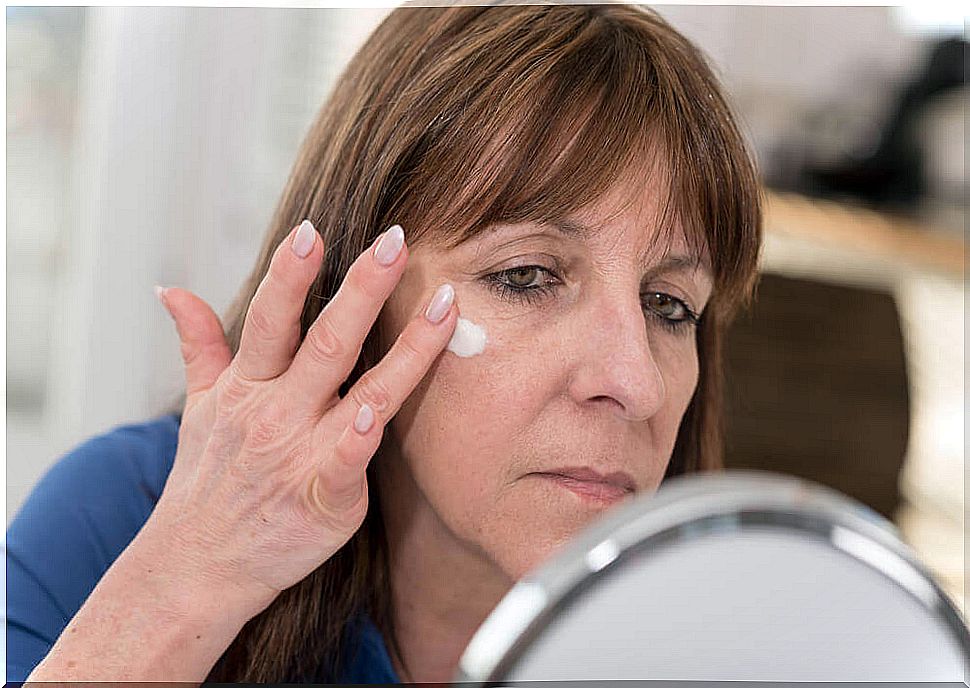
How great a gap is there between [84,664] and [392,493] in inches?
8.7

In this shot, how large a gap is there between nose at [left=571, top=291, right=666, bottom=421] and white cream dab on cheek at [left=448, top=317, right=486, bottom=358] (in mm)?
51

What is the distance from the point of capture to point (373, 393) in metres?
0.47

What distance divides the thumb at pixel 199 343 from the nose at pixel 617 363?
0.58ft

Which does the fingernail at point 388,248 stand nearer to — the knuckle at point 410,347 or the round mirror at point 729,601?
the knuckle at point 410,347

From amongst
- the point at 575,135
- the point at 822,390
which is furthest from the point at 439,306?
the point at 822,390

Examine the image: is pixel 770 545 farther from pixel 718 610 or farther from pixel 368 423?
pixel 368 423

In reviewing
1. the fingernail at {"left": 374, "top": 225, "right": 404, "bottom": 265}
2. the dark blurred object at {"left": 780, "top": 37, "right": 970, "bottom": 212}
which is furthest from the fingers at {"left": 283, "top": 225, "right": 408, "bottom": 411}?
the dark blurred object at {"left": 780, "top": 37, "right": 970, "bottom": 212}

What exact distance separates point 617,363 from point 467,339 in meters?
0.08

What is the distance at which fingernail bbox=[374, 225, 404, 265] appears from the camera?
468 mm

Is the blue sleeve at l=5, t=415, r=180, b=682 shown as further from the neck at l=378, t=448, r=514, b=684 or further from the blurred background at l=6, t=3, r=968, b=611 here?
the blurred background at l=6, t=3, r=968, b=611

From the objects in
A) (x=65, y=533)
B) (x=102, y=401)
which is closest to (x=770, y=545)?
(x=65, y=533)

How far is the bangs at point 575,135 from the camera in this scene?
22.0 inches

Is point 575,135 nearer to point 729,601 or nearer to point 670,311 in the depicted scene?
point 670,311

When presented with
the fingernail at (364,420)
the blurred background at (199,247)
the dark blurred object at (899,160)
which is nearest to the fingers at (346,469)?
the fingernail at (364,420)
